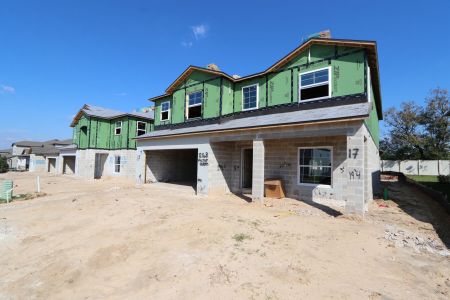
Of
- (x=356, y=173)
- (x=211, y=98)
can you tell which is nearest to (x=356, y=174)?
(x=356, y=173)

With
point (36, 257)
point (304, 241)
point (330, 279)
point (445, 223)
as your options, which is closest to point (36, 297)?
point (36, 257)

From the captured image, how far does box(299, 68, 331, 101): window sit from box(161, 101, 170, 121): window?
34.0 ft

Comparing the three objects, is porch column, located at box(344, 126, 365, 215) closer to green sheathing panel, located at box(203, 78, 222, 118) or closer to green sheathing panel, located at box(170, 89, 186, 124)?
green sheathing panel, located at box(203, 78, 222, 118)

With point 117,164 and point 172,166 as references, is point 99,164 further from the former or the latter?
point 172,166

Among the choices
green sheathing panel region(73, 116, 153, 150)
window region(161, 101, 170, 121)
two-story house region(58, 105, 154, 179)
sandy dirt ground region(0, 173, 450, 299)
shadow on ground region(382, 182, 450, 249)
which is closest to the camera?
sandy dirt ground region(0, 173, 450, 299)

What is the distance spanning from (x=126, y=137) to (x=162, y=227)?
18.2m

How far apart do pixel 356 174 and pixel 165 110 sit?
14385mm

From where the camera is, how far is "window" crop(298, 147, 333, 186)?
11203 millimetres

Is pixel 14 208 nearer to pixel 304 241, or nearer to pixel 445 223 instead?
pixel 304 241

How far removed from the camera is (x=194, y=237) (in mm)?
6719

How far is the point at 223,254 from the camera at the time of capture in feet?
18.4

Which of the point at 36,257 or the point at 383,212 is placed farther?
the point at 383,212

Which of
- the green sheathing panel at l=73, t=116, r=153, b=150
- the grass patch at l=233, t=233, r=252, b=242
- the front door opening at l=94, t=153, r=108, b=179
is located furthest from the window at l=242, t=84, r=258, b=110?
the front door opening at l=94, t=153, r=108, b=179

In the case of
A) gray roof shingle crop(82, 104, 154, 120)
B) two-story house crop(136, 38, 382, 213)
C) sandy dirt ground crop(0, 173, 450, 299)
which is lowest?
sandy dirt ground crop(0, 173, 450, 299)
